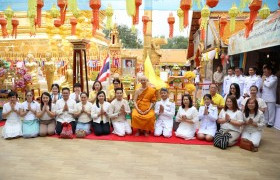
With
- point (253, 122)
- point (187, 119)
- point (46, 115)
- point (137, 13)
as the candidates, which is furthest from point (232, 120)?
point (46, 115)

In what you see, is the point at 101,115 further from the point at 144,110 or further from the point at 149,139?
the point at 149,139

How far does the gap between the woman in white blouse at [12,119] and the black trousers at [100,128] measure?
4.63ft

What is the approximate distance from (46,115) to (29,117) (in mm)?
317

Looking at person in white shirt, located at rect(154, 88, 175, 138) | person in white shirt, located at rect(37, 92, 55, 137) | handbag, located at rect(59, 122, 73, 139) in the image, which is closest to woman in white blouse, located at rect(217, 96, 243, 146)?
person in white shirt, located at rect(154, 88, 175, 138)

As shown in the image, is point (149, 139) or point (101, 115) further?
point (101, 115)

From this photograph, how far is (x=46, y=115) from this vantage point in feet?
16.4

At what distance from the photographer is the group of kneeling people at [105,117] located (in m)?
4.59

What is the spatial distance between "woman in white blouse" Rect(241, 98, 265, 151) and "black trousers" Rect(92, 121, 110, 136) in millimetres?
2551

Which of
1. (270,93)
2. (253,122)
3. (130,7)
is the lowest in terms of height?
→ (253,122)

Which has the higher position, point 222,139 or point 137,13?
point 137,13

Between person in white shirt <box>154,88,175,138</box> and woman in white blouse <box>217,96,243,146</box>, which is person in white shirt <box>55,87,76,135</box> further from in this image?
woman in white blouse <box>217,96,243,146</box>

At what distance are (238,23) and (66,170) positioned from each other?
31.0 ft

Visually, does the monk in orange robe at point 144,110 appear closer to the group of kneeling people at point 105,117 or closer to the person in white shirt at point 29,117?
the group of kneeling people at point 105,117

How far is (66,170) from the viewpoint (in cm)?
332
